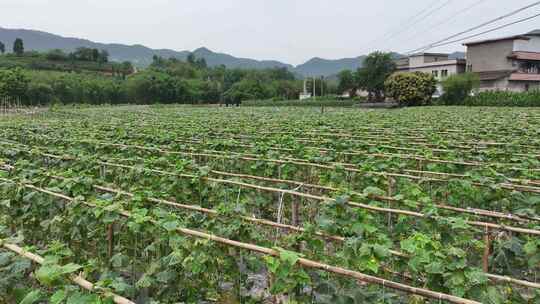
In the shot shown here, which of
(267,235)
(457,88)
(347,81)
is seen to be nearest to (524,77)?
(457,88)

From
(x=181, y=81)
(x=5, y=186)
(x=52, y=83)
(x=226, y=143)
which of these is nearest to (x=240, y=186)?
(x=5, y=186)

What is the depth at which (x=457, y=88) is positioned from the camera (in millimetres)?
46781

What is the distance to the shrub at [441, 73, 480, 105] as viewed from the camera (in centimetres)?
4662

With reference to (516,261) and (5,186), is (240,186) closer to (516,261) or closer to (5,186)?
(5,186)

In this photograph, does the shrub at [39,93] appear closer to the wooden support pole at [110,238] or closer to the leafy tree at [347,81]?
the leafy tree at [347,81]

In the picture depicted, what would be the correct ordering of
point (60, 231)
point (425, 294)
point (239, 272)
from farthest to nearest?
1. point (60, 231)
2. point (239, 272)
3. point (425, 294)

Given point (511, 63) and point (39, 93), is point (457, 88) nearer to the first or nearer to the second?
point (511, 63)

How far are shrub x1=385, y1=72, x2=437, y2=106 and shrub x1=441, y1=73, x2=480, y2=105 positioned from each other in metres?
1.59

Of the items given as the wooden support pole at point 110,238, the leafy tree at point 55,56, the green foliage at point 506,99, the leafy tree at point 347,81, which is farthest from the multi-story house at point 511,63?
the leafy tree at point 55,56

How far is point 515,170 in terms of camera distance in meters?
6.75

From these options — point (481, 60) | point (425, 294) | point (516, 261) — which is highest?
point (481, 60)

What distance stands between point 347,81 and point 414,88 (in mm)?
34280

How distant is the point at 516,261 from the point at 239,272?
2.78 meters

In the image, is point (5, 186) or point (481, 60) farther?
point (481, 60)
